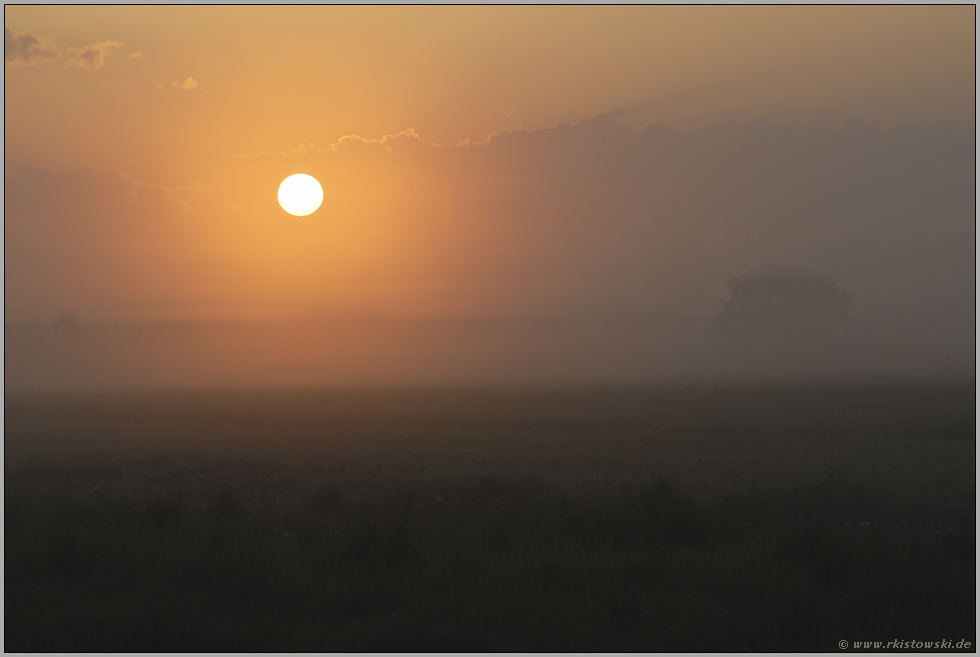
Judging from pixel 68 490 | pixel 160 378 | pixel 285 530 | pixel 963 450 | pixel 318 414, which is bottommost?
pixel 285 530

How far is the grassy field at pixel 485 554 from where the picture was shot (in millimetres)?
7031

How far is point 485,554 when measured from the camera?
359 inches

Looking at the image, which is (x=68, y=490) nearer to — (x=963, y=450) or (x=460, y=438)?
(x=460, y=438)

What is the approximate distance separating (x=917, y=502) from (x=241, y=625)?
12149 mm

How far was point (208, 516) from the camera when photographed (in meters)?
11.2

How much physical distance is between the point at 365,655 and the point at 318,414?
37.5 m

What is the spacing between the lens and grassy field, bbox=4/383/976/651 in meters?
7.03

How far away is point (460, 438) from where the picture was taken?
26.7 meters

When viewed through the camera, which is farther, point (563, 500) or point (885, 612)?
point (563, 500)

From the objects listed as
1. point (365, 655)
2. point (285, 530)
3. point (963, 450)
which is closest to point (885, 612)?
point (365, 655)

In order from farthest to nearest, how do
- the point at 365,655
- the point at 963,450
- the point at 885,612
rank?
the point at 963,450
the point at 885,612
the point at 365,655

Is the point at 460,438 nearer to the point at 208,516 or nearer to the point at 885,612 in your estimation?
the point at 208,516

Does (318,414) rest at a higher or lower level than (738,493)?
higher

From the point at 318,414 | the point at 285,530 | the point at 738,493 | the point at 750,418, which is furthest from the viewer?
the point at 318,414
